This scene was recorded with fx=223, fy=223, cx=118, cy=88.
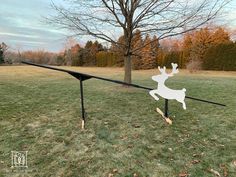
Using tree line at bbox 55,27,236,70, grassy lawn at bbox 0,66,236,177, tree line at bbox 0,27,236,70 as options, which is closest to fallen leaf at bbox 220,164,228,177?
grassy lawn at bbox 0,66,236,177

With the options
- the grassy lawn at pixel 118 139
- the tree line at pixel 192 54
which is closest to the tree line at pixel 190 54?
the tree line at pixel 192 54

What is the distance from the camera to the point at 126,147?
3.39 meters

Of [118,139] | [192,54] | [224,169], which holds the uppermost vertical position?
[192,54]

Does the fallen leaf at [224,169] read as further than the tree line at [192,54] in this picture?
No

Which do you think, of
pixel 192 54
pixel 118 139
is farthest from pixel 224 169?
pixel 192 54

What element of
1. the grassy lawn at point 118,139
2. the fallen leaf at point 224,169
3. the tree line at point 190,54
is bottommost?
the fallen leaf at point 224,169

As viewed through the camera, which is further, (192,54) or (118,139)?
(192,54)

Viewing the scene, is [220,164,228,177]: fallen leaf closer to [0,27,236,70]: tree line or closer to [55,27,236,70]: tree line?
[0,27,236,70]: tree line

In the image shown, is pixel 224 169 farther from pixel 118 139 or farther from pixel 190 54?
pixel 190 54

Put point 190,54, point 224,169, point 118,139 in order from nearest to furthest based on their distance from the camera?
1. point 224,169
2. point 118,139
3. point 190,54

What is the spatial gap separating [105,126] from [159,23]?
15.2 ft

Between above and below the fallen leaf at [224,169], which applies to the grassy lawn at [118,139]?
above

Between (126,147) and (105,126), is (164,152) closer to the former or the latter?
(126,147)

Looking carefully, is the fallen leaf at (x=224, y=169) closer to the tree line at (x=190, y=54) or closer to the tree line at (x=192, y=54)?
the tree line at (x=190, y=54)
